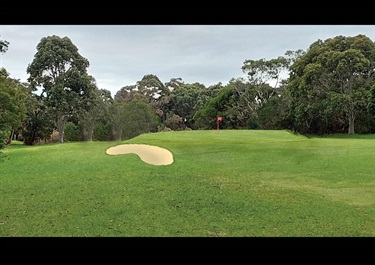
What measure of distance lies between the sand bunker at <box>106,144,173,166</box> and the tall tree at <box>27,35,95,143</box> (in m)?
10.2

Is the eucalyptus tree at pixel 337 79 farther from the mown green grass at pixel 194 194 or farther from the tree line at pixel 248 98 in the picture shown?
the mown green grass at pixel 194 194

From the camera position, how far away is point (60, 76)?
19.5 meters

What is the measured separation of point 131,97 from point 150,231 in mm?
22415

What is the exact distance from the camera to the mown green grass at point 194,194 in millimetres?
3748

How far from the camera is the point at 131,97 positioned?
83.4 ft

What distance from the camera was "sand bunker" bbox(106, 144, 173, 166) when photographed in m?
8.35

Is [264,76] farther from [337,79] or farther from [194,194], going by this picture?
[194,194]

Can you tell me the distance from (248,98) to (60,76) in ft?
42.6

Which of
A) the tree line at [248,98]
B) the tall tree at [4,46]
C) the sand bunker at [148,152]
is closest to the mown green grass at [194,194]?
the sand bunker at [148,152]

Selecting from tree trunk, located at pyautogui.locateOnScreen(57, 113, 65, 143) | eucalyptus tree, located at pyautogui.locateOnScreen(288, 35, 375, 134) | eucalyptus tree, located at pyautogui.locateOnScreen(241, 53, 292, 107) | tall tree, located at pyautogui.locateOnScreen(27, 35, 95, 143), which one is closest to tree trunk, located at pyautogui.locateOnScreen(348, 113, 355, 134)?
eucalyptus tree, located at pyautogui.locateOnScreen(288, 35, 375, 134)

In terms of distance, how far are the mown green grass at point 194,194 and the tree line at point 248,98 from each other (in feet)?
31.4

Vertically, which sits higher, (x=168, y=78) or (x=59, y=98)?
(x=168, y=78)

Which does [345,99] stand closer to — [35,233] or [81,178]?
[81,178]
